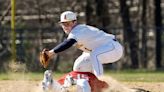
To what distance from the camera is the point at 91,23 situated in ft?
93.7

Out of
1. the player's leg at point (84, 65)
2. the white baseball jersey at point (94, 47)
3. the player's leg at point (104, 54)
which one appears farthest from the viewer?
the player's leg at point (84, 65)

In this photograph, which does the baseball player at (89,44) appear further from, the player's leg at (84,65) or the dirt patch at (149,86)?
the dirt patch at (149,86)

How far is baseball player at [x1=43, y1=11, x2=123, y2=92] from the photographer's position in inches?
395

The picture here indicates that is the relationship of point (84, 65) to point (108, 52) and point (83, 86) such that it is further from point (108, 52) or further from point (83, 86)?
point (83, 86)

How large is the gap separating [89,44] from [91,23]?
18243 millimetres

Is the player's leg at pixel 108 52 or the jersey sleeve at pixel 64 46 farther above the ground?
the jersey sleeve at pixel 64 46

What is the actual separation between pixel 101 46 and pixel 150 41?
1614 cm

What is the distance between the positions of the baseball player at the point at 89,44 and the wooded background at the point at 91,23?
11.4m

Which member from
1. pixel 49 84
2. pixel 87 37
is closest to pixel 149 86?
pixel 87 37

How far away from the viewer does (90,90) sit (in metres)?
10.2

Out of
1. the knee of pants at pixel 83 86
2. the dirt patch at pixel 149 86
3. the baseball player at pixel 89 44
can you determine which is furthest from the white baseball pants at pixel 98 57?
the dirt patch at pixel 149 86

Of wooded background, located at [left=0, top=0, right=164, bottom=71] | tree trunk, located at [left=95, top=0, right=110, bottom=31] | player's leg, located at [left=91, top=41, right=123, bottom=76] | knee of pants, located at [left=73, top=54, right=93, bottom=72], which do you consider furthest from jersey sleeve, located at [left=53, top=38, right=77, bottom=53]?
tree trunk, located at [left=95, top=0, right=110, bottom=31]

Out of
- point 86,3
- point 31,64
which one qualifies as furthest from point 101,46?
point 86,3

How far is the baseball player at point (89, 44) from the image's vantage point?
1002 cm
